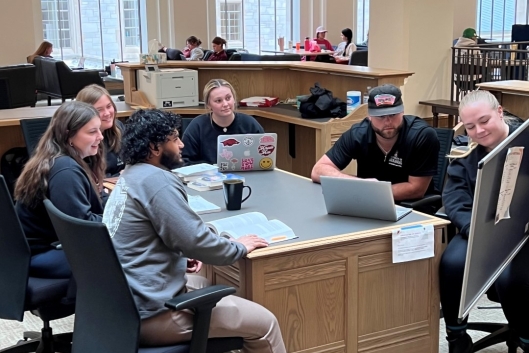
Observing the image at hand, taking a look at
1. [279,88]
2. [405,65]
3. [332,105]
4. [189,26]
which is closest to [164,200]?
[332,105]

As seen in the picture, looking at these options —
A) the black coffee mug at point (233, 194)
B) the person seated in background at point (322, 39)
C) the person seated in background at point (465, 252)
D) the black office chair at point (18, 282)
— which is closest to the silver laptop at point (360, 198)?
the person seated in background at point (465, 252)

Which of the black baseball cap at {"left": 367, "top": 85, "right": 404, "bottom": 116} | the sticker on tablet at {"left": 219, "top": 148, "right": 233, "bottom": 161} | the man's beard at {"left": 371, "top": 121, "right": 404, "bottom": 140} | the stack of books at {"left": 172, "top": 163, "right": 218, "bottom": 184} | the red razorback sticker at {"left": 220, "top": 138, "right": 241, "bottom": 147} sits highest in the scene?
the black baseball cap at {"left": 367, "top": 85, "right": 404, "bottom": 116}

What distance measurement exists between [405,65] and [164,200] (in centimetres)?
547

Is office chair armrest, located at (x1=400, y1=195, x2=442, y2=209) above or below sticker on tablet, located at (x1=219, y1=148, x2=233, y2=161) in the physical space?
below

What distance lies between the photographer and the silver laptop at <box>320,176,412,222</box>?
8.74 ft

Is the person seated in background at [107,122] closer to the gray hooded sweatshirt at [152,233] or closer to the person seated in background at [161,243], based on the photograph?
the person seated in background at [161,243]

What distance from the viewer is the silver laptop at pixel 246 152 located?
11.8 feet

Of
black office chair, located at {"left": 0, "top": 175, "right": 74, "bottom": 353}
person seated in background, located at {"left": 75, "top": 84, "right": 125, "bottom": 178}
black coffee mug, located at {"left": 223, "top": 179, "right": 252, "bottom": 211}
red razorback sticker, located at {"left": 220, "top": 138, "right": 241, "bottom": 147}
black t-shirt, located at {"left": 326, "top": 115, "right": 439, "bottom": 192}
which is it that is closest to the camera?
black office chair, located at {"left": 0, "top": 175, "right": 74, "bottom": 353}

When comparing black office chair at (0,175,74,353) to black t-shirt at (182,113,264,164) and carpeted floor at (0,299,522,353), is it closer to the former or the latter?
carpeted floor at (0,299,522,353)

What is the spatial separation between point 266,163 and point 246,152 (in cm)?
12

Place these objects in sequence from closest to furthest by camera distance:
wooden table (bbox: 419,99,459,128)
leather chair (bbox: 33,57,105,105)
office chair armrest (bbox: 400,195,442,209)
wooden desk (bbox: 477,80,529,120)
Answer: office chair armrest (bbox: 400,195,442,209) → wooden desk (bbox: 477,80,529,120) → wooden table (bbox: 419,99,459,128) → leather chair (bbox: 33,57,105,105)

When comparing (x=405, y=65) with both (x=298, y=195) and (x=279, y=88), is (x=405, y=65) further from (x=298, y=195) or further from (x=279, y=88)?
(x=298, y=195)

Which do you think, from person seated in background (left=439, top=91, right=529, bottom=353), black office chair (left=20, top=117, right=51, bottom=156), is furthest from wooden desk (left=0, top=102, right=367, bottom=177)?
person seated in background (left=439, top=91, right=529, bottom=353)

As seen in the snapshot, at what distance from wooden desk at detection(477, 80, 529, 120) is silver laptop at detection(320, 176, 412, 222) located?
1669 millimetres
